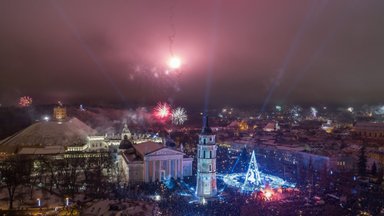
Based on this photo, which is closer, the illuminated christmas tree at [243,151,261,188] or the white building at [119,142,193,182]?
the illuminated christmas tree at [243,151,261,188]

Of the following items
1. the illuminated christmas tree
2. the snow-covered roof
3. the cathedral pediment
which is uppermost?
the snow-covered roof

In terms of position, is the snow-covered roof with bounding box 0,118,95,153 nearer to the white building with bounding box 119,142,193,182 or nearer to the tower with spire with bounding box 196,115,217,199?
the white building with bounding box 119,142,193,182

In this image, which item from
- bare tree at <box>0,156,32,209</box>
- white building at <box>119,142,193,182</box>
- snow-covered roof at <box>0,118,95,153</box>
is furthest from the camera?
snow-covered roof at <box>0,118,95,153</box>

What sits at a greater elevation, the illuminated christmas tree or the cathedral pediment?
the cathedral pediment

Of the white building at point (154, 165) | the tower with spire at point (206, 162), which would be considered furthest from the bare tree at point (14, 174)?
the tower with spire at point (206, 162)

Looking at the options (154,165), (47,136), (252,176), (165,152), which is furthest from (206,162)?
(47,136)

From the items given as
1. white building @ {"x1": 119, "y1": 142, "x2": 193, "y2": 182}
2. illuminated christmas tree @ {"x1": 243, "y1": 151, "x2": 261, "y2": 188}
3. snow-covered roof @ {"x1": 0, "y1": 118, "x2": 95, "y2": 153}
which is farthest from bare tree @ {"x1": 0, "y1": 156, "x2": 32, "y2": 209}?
illuminated christmas tree @ {"x1": 243, "y1": 151, "x2": 261, "y2": 188}

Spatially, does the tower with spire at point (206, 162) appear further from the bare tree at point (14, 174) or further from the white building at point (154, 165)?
the bare tree at point (14, 174)

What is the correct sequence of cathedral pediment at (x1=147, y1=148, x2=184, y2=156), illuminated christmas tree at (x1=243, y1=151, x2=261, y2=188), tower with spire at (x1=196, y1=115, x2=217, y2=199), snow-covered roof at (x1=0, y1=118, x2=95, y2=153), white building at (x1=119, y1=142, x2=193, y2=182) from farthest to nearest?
snow-covered roof at (x1=0, y1=118, x2=95, y2=153) < cathedral pediment at (x1=147, y1=148, x2=184, y2=156) < white building at (x1=119, y1=142, x2=193, y2=182) < illuminated christmas tree at (x1=243, y1=151, x2=261, y2=188) < tower with spire at (x1=196, y1=115, x2=217, y2=199)
